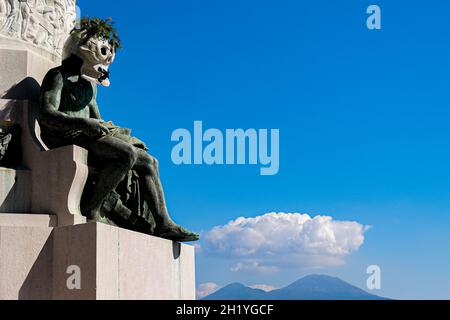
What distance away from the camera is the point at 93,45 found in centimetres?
1129

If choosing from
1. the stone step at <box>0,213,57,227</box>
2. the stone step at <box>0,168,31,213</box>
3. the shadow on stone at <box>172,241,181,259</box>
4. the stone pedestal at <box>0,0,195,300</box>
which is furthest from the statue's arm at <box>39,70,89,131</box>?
the shadow on stone at <box>172,241,181,259</box>

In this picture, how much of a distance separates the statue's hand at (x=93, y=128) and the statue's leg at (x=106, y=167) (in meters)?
0.13

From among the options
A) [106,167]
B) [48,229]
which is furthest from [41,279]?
[106,167]

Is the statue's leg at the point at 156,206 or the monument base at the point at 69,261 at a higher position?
the statue's leg at the point at 156,206

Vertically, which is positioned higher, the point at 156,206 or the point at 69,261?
the point at 156,206

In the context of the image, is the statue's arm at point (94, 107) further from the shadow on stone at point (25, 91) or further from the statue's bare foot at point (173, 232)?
the statue's bare foot at point (173, 232)

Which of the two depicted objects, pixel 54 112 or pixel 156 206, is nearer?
pixel 54 112

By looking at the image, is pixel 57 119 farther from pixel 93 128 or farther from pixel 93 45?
pixel 93 45

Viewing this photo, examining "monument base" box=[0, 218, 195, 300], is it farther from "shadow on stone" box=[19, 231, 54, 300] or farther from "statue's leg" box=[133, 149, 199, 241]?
"statue's leg" box=[133, 149, 199, 241]

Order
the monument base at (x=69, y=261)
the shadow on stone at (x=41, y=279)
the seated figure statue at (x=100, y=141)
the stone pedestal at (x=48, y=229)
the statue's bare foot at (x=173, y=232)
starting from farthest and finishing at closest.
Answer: the statue's bare foot at (x=173, y=232)
the seated figure statue at (x=100, y=141)
the shadow on stone at (x=41, y=279)
the stone pedestal at (x=48, y=229)
the monument base at (x=69, y=261)

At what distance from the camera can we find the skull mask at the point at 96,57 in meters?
11.3

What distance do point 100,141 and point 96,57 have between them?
1397 mm

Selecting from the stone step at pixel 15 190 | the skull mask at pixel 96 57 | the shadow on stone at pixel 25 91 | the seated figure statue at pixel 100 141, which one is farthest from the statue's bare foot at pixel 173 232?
the shadow on stone at pixel 25 91
